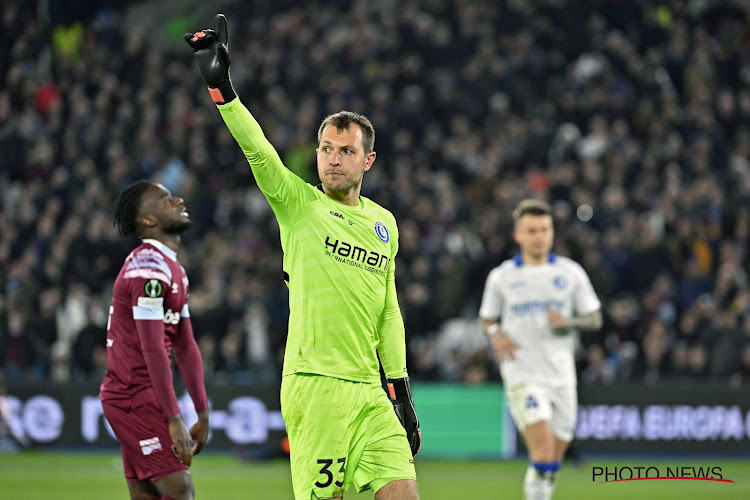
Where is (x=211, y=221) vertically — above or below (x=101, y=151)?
below

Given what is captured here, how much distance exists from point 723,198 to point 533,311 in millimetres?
10041

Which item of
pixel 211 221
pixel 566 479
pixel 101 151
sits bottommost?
pixel 566 479

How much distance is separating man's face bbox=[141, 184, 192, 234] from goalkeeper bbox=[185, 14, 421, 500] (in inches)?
43.1

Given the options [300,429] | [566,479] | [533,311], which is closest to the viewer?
[300,429]

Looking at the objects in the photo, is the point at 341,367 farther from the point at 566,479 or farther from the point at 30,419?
the point at 30,419

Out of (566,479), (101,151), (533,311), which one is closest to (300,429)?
(533,311)

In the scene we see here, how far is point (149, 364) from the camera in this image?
20.5 feet

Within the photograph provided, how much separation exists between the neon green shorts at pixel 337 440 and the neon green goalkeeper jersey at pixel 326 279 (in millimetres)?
85

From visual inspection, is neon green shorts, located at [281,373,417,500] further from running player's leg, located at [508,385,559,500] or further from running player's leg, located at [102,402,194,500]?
running player's leg, located at [508,385,559,500]

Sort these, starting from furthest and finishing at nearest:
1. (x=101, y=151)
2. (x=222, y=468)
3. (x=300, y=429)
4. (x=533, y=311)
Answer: (x=101, y=151), (x=222, y=468), (x=533, y=311), (x=300, y=429)

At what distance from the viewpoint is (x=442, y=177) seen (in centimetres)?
1923

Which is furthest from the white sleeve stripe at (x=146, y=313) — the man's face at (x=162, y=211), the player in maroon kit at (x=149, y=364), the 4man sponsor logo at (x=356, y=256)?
the 4man sponsor logo at (x=356, y=256)

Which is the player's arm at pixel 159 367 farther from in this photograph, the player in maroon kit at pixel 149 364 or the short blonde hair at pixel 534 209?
the short blonde hair at pixel 534 209

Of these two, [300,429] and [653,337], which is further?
[653,337]
